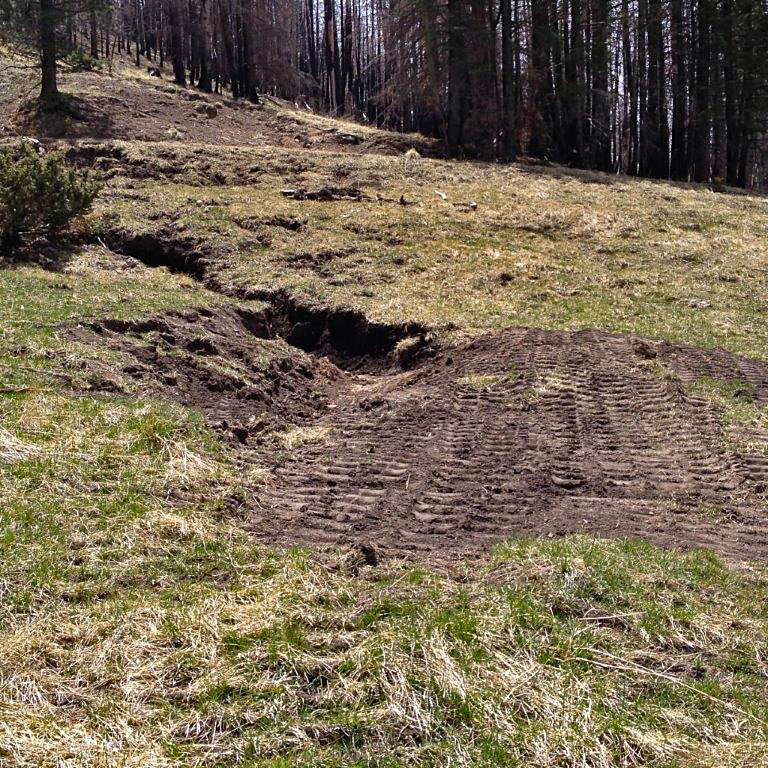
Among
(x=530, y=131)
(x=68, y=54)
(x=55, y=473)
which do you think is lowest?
(x=55, y=473)

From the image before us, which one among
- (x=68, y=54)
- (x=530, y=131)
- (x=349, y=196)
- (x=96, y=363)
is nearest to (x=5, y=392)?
(x=96, y=363)

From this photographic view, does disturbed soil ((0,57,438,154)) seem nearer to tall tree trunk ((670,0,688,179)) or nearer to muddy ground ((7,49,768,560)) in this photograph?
muddy ground ((7,49,768,560))

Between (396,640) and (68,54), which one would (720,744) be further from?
(68,54)

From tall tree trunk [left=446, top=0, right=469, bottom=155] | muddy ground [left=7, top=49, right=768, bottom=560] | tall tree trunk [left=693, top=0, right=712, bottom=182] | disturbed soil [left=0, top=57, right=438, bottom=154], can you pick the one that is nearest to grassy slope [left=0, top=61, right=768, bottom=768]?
muddy ground [left=7, top=49, right=768, bottom=560]

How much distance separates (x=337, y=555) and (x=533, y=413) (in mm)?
4227

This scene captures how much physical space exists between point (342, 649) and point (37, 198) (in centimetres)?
1226

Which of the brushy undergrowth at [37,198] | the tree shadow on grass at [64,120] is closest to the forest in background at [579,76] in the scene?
the tree shadow on grass at [64,120]

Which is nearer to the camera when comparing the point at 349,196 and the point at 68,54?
the point at 349,196

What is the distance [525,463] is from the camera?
714 cm

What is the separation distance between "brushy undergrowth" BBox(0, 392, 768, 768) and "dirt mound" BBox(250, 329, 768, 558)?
61 cm

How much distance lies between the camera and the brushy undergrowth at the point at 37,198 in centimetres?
1263

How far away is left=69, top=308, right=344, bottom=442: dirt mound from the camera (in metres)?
8.13

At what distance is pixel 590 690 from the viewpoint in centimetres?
368

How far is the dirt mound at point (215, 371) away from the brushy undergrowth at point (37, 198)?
4481 mm
